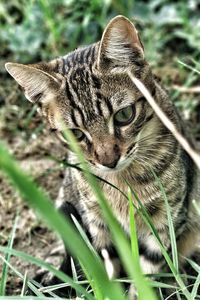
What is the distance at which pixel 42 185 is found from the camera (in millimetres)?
3932

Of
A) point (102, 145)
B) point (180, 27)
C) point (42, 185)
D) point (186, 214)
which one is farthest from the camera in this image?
point (180, 27)

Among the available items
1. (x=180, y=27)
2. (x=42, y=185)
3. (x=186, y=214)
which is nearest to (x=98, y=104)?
(x=186, y=214)

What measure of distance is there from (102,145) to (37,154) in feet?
5.14

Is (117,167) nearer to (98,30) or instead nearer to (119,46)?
(119,46)

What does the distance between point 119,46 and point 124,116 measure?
0.29 meters

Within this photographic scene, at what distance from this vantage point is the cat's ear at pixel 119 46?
2531mm

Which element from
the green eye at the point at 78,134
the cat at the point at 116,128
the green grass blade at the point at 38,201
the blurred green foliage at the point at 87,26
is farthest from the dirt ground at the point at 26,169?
the green grass blade at the point at 38,201

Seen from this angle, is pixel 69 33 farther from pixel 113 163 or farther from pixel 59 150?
pixel 113 163

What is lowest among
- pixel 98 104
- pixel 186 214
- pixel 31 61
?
pixel 186 214

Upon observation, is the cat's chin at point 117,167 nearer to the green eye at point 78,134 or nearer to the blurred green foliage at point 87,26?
the green eye at point 78,134

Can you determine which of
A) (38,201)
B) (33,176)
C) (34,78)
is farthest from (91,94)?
(33,176)

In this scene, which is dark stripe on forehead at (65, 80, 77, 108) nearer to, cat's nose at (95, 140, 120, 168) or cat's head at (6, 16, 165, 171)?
cat's head at (6, 16, 165, 171)

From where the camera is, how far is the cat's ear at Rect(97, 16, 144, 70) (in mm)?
2531

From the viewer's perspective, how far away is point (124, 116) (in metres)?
2.68
